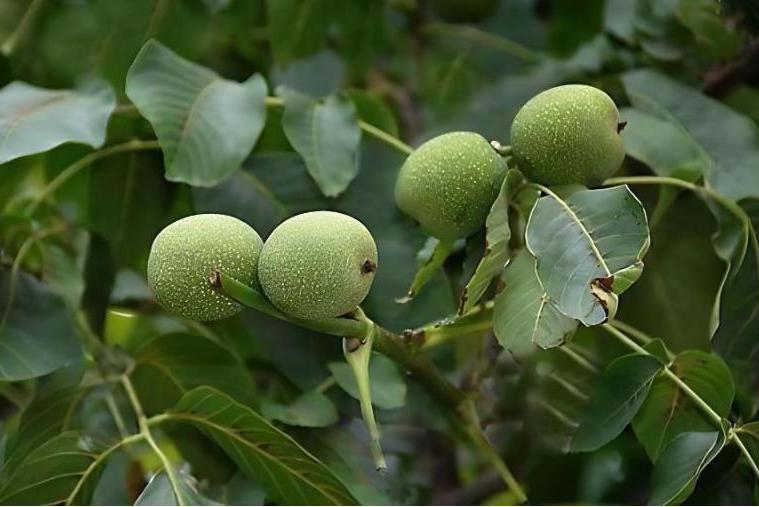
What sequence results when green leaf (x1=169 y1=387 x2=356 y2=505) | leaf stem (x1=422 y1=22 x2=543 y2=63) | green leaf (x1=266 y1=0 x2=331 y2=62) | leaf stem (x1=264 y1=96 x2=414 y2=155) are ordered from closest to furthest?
green leaf (x1=169 y1=387 x2=356 y2=505), leaf stem (x1=264 y1=96 x2=414 y2=155), green leaf (x1=266 y1=0 x2=331 y2=62), leaf stem (x1=422 y1=22 x2=543 y2=63)

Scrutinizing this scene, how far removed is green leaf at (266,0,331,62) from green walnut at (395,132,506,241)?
1.26ft

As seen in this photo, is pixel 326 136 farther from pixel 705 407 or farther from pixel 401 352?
pixel 705 407

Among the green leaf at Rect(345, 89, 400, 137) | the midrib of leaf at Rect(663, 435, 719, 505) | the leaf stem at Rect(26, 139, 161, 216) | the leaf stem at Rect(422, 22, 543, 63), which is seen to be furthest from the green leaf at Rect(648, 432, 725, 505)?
the leaf stem at Rect(422, 22, 543, 63)

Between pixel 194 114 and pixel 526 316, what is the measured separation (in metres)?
0.37

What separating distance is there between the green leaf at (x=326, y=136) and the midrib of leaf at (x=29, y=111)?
0.19 metres

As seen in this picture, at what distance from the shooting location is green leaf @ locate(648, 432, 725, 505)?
0.72m

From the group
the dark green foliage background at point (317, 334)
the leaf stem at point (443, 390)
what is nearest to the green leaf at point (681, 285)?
the dark green foliage background at point (317, 334)

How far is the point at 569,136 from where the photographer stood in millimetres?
784

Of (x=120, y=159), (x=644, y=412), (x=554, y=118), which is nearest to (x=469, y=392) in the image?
(x=644, y=412)

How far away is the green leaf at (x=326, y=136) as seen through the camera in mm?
955

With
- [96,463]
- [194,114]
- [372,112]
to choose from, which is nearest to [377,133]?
[372,112]

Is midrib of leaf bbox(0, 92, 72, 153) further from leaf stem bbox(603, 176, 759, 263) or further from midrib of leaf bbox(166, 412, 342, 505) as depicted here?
leaf stem bbox(603, 176, 759, 263)

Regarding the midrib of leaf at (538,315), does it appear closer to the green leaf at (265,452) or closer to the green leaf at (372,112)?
the green leaf at (265,452)

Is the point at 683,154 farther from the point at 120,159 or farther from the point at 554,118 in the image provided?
the point at 120,159
